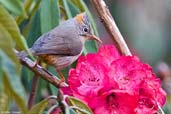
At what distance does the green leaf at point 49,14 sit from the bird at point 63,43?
0.09ft

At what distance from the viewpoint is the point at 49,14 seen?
7.29 feet

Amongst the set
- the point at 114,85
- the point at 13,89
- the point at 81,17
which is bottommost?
the point at 114,85

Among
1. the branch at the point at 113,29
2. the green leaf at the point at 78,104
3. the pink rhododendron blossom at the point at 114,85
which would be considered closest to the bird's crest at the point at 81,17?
the branch at the point at 113,29

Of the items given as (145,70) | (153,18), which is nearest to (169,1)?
(153,18)

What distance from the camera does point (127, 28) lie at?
17.9ft

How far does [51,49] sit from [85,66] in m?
0.52

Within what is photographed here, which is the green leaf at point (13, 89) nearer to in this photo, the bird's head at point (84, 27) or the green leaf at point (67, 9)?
the green leaf at point (67, 9)

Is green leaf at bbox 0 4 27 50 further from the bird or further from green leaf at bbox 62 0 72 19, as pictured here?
green leaf at bbox 62 0 72 19

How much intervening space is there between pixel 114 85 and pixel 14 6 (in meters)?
0.52

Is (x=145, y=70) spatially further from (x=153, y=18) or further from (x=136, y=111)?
(x=153, y=18)

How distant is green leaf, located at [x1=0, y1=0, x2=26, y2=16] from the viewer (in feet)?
4.24

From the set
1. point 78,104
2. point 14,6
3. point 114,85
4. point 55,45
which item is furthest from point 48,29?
point 14,6

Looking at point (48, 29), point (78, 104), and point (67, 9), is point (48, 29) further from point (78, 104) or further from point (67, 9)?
point (78, 104)

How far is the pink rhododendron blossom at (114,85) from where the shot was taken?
172 cm
